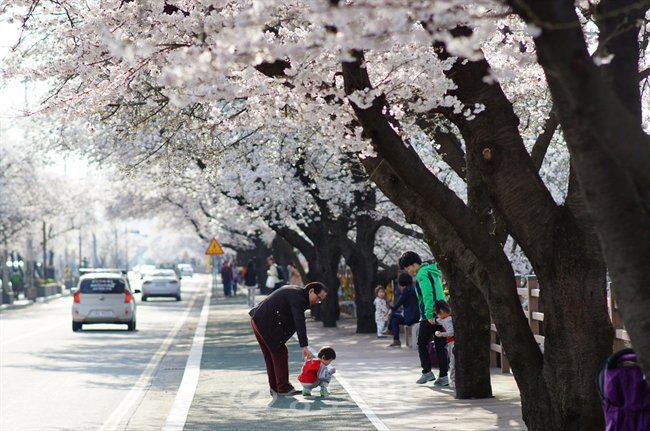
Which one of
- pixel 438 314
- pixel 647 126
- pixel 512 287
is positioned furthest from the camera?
pixel 647 126

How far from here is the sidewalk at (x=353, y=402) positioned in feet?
31.5

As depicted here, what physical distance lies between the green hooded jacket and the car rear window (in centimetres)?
1381

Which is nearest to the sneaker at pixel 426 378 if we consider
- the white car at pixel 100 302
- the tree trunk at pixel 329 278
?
the tree trunk at pixel 329 278

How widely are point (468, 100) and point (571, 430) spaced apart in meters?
2.52

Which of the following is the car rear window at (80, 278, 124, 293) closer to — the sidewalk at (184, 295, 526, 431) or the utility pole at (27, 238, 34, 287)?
the sidewalk at (184, 295, 526, 431)

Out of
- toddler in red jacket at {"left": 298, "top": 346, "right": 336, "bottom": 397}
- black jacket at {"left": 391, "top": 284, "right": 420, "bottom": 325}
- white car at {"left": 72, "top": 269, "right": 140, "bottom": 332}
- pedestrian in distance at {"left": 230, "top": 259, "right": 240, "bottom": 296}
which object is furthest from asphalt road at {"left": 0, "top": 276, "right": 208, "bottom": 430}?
pedestrian in distance at {"left": 230, "top": 259, "right": 240, "bottom": 296}

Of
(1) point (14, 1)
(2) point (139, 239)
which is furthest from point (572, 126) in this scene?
(2) point (139, 239)

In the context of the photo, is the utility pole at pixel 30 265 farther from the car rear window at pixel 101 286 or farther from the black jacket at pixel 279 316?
the black jacket at pixel 279 316

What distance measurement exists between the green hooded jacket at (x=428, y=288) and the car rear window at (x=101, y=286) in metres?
13.8

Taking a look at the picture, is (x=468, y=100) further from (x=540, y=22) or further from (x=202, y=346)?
(x=202, y=346)

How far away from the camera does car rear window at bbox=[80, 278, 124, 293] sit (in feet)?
81.3

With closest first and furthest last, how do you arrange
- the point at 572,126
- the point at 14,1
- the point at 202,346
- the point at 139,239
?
the point at 572,126 < the point at 14,1 < the point at 202,346 < the point at 139,239

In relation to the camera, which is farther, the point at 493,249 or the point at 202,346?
the point at 202,346

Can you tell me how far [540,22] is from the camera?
378cm
